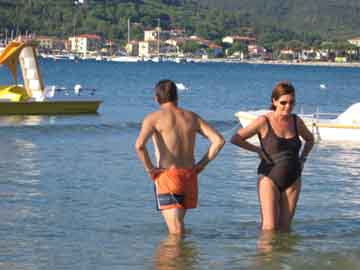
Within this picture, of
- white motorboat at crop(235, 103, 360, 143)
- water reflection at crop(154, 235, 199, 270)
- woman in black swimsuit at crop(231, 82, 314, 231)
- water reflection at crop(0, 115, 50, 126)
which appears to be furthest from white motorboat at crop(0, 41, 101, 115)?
woman in black swimsuit at crop(231, 82, 314, 231)

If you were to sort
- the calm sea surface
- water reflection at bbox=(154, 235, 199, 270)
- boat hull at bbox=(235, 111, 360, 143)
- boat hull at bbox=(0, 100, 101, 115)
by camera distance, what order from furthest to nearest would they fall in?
boat hull at bbox=(0, 100, 101, 115), boat hull at bbox=(235, 111, 360, 143), the calm sea surface, water reflection at bbox=(154, 235, 199, 270)

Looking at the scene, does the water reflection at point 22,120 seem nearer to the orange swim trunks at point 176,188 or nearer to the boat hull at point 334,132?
the boat hull at point 334,132

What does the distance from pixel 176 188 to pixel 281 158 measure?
1.01 metres

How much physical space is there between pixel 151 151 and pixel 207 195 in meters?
7.29

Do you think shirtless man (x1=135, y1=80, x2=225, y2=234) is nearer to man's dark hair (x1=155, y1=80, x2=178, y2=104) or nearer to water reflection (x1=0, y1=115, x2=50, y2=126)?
man's dark hair (x1=155, y1=80, x2=178, y2=104)

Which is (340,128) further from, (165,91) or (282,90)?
(165,91)

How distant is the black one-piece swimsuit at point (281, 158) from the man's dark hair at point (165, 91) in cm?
98

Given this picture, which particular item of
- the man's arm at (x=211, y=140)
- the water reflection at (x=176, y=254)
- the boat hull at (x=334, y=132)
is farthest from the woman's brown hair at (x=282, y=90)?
the boat hull at (x=334, y=132)

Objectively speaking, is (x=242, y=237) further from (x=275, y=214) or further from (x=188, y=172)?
(x=188, y=172)

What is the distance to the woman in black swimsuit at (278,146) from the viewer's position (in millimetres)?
9227

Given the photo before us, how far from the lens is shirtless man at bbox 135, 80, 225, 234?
8.89m

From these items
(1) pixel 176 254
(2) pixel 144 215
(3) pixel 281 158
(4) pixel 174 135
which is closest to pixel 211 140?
(4) pixel 174 135

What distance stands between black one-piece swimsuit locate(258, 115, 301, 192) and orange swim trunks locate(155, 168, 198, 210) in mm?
734

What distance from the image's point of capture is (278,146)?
30.5 feet
